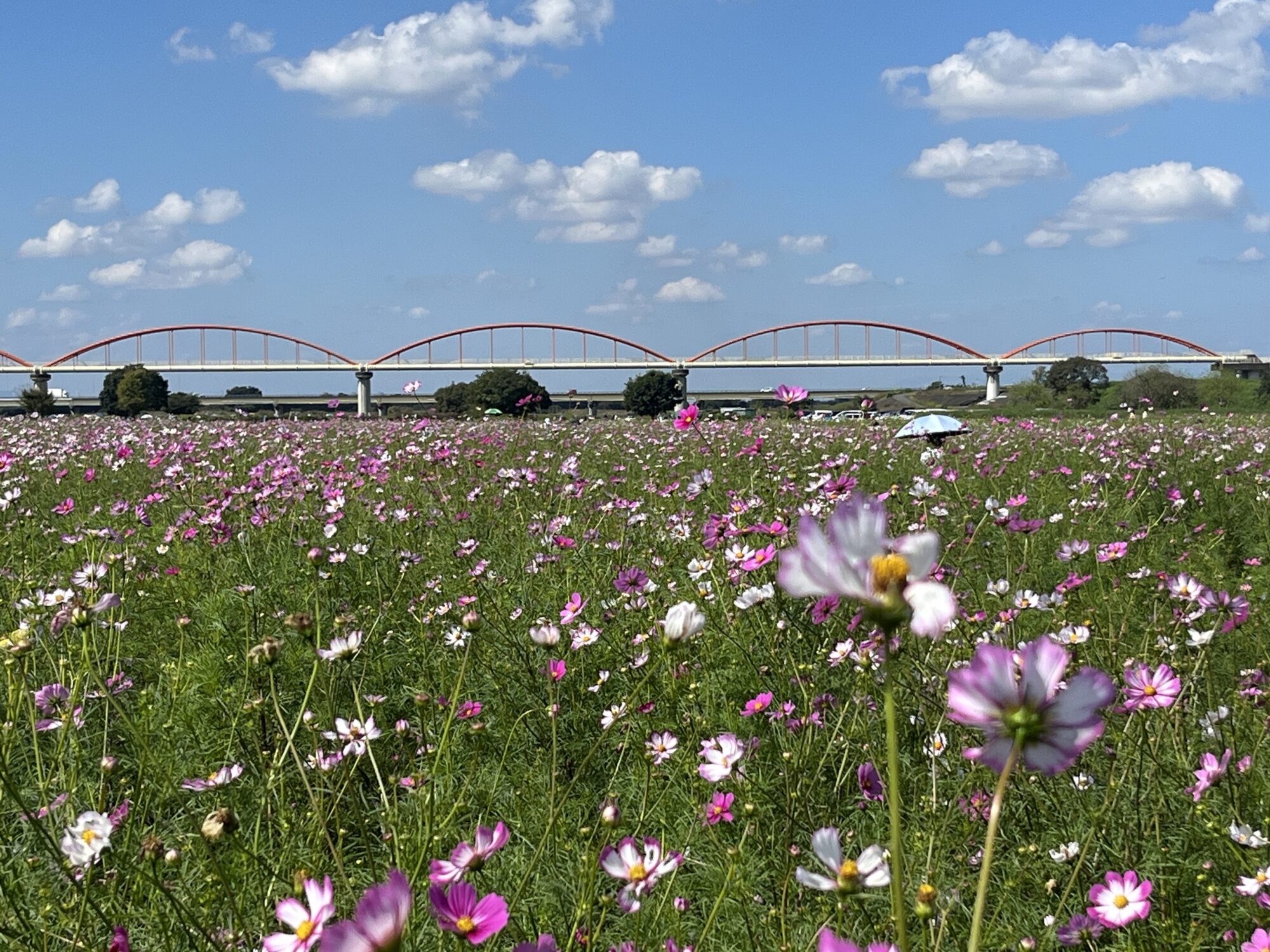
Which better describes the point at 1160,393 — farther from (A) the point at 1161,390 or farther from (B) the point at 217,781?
(B) the point at 217,781

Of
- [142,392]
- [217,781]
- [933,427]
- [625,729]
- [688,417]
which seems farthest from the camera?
[142,392]

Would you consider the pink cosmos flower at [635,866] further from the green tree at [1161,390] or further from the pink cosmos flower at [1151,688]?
the green tree at [1161,390]

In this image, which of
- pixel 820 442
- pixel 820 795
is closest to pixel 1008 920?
A: pixel 820 795

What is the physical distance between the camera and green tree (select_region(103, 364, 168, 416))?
5144cm

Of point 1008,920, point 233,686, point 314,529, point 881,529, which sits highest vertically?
point 881,529

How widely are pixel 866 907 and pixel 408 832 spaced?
2.22 feet

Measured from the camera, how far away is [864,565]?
51 cm

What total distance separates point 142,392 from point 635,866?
192 feet

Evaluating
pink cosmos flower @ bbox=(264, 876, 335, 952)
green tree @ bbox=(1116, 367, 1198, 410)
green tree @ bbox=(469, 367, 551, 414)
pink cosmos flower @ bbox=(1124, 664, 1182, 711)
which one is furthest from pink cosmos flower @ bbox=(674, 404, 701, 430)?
green tree @ bbox=(469, 367, 551, 414)

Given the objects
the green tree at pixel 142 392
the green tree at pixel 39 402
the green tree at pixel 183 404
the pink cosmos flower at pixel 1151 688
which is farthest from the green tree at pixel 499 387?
the pink cosmos flower at pixel 1151 688

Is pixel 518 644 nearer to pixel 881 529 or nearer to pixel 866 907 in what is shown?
pixel 866 907

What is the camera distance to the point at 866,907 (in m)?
1.48

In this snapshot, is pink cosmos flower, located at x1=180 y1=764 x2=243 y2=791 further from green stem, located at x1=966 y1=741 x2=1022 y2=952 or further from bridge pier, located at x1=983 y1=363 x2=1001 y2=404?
bridge pier, located at x1=983 y1=363 x2=1001 y2=404

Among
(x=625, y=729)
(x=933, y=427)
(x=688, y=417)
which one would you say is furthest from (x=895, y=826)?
(x=933, y=427)
